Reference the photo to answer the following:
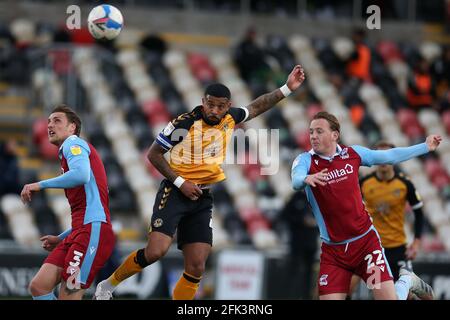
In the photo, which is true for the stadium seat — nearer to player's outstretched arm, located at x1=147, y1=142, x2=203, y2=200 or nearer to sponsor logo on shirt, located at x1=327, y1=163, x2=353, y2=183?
player's outstretched arm, located at x1=147, y1=142, x2=203, y2=200

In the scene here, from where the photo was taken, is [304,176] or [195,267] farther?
[195,267]

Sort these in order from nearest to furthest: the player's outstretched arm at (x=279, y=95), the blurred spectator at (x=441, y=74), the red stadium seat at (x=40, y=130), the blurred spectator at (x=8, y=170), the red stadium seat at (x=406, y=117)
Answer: the player's outstretched arm at (x=279, y=95) → the blurred spectator at (x=8, y=170) → the red stadium seat at (x=40, y=130) → the red stadium seat at (x=406, y=117) → the blurred spectator at (x=441, y=74)

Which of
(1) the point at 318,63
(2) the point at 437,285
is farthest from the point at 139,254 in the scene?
(1) the point at 318,63

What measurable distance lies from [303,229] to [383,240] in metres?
4.90

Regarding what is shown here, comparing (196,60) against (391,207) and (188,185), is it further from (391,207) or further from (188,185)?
(188,185)

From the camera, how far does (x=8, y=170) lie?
17984mm

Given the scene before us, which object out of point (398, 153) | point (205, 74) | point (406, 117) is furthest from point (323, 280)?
point (406, 117)

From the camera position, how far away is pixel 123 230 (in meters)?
19.2

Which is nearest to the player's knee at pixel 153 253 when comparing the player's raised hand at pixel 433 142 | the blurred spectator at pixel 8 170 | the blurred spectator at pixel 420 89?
the player's raised hand at pixel 433 142

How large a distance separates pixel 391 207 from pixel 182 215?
9.74 feet

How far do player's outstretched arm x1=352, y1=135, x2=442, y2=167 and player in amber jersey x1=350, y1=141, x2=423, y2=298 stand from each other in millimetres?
2473

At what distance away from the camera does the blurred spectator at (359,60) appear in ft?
76.3

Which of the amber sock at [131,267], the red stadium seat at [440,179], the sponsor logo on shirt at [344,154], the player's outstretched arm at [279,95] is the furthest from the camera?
the red stadium seat at [440,179]

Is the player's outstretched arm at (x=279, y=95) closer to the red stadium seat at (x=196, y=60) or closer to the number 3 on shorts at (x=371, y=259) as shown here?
the number 3 on shorts at (x=371, y=259)
